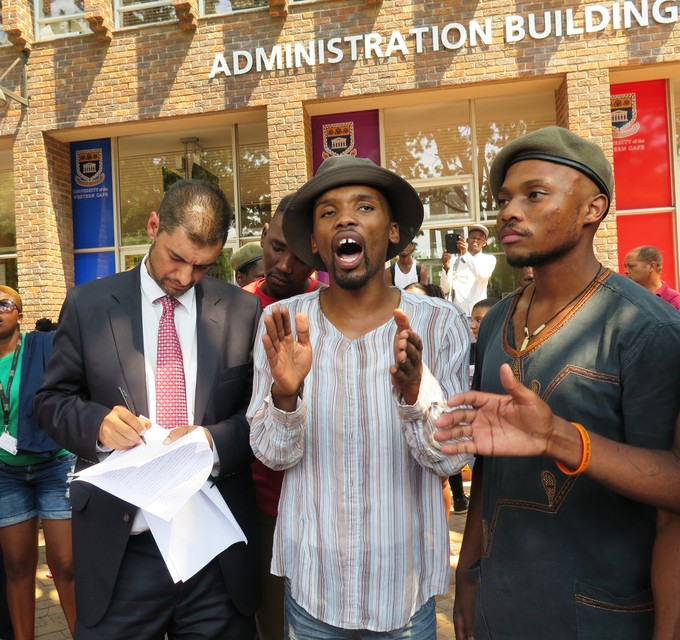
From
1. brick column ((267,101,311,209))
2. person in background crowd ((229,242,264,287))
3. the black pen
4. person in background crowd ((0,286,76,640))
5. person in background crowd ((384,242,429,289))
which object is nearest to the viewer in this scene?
the black pen

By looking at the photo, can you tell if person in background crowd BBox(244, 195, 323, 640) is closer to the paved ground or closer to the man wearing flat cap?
the man wearing flat cap

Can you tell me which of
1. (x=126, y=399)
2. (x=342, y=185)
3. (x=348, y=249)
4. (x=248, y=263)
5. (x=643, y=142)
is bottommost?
(x=126, y=399)

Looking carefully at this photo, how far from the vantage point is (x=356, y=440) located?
6.06ft

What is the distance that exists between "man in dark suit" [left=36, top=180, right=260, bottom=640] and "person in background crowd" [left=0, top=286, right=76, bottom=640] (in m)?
1.52

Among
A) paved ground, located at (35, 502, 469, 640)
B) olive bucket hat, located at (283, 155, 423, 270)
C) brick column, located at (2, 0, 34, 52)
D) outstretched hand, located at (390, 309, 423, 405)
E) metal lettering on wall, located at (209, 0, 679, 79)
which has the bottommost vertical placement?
paved ground, located at (35, 502, 469, 640)

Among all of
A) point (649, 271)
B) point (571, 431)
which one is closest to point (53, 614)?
point (571, 431)

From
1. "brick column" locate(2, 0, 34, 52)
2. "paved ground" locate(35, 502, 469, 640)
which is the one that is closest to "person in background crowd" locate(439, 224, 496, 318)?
"paved ground" locate(35, 502, 469, 640)

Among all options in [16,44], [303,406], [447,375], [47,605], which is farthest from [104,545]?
[16,44]

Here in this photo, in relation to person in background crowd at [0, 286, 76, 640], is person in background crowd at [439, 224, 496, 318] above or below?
above

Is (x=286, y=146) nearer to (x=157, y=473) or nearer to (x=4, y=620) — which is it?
(x=4, y=620)

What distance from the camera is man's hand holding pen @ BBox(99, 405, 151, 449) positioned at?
1.88 meters

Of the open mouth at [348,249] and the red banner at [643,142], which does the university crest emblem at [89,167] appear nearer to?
the red banner at [643,142]

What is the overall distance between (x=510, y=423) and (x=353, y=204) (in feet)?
3.05

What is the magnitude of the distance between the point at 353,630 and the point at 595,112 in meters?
8.44
